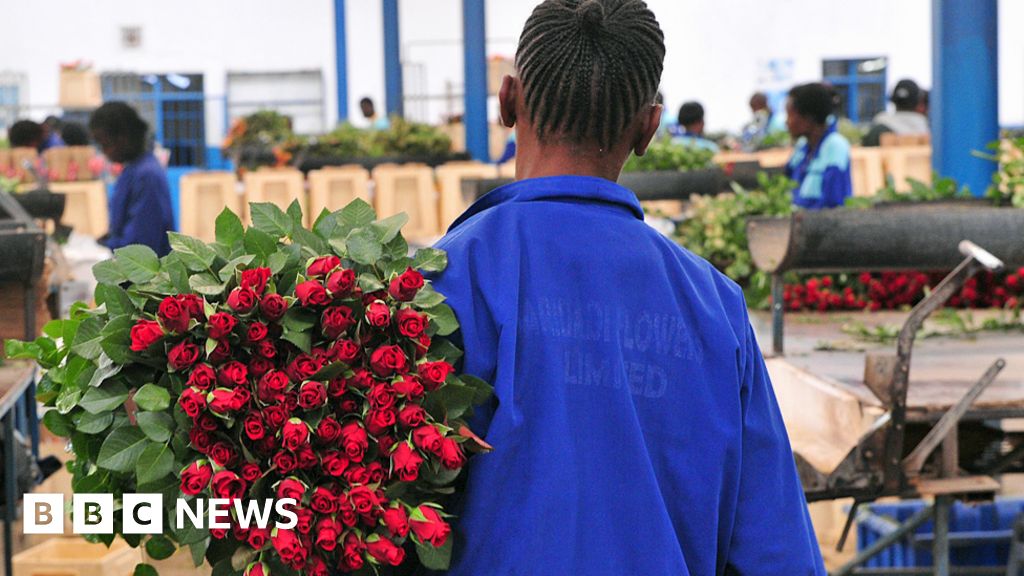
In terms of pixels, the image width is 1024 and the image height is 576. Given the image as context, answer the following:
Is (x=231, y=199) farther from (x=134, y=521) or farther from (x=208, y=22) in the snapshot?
(x=208, y=22)

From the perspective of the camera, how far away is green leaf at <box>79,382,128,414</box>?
1561 millimetres

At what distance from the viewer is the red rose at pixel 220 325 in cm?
154

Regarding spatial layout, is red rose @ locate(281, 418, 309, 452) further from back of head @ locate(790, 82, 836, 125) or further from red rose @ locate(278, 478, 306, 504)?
back of head @ locate(790, 82, 836, 125)

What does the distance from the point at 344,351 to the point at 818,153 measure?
17.9ft

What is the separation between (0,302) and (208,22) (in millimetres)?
20387

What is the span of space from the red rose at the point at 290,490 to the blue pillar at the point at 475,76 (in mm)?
13013

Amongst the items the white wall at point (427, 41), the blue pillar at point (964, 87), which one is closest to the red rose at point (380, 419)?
the blue pillar at point (964, 87)

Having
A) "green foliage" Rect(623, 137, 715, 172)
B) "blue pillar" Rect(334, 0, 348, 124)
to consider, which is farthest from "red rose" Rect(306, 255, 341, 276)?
"blue pillar" Rect(334, 0, 348, 124)

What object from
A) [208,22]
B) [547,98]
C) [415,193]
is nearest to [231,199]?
[415,193]

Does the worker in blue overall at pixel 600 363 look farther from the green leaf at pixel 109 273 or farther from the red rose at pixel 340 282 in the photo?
the green leaf at pixel 109 273

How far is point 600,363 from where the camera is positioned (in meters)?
1.60

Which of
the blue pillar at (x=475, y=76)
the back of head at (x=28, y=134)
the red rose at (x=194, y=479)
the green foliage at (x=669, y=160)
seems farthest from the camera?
the blue pillar at (x=475, y=76)

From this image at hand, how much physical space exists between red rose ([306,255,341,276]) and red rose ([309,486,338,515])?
24 cm

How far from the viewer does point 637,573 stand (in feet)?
Result: 5.23
